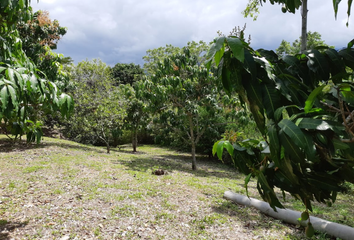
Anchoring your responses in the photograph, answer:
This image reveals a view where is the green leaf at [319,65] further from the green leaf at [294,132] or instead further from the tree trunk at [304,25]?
the tree trunk at [304,25]

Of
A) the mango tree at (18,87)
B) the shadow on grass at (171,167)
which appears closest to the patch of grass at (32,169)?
the shadow on grass at (171,167)

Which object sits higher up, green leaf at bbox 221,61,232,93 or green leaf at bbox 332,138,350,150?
green leaf at bbox 221,61,232,93

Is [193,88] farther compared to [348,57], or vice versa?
[193,88]

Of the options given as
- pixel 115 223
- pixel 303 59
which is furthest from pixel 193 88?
pixel 303 59

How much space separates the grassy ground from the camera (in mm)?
3338

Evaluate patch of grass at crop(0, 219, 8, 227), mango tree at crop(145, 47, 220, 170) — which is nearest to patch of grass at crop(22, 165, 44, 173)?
patch of grass at crop(0, 219, 8, 227)

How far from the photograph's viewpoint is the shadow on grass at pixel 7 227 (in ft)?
9.68

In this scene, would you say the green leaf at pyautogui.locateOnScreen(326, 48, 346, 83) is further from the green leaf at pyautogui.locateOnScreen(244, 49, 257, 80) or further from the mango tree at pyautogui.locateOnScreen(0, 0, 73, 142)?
the mango tree at pyautogui.locateOnScreen(0, 0, 73, 142)

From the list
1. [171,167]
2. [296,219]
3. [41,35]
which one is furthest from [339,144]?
[41,35]

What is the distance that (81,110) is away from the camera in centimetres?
1024

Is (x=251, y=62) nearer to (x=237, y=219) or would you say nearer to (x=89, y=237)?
(x=89, y=237)

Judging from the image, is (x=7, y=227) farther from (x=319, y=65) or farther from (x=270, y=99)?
(x=319, y=65)

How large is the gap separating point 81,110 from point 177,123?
449 cm

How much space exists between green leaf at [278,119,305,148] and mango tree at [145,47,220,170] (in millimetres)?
6359
